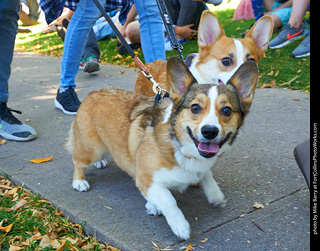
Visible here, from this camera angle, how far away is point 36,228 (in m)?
2.43

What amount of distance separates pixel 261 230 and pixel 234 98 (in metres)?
0.86

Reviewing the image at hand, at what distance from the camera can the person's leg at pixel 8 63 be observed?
11.9ft

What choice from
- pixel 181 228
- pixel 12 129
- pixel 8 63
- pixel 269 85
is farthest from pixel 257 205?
pixel 269 85

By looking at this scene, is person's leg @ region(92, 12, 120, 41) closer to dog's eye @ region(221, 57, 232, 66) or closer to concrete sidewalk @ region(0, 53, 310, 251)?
concrete sidewalk @ region(0, 53, 310, 251)

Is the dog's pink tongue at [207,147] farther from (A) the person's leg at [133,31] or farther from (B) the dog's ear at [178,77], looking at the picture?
(A) the person's leg at [133,31]

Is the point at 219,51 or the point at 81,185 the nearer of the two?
the point at 81,185

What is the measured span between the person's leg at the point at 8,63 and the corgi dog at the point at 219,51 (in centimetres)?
144

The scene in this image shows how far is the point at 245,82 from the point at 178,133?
0.57 m

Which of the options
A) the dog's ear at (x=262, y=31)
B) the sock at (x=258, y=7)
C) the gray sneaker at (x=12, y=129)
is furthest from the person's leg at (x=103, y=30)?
the dog's ear at (x=262, y=31)

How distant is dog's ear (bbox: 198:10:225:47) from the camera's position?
3.56 metres

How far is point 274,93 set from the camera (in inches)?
207

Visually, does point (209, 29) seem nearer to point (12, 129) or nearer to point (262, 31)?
point (262, 31)

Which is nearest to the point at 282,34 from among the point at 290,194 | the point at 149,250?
the point at 290,194

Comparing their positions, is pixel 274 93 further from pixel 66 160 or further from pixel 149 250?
pixel 149 250
